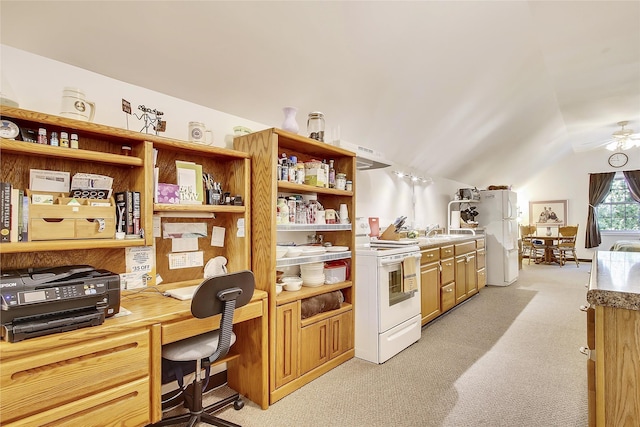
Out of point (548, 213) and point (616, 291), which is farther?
point (548, 213)

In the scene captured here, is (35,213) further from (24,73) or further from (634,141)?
(634,141)

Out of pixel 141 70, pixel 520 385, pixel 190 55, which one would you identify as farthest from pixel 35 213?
pixel 520 385

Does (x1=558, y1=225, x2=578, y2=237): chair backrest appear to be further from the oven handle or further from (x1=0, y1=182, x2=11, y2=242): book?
(x1=0, y1=182, x2=11, y2=242): book

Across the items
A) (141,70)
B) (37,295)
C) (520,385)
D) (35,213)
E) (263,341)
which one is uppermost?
(141,70)

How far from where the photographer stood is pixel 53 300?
1.30 m

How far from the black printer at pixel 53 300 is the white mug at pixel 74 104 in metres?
0.74

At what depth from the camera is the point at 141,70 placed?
74.0 inches

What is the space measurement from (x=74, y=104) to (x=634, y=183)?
34.9 feet

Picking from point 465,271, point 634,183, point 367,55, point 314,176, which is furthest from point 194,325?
point 634,183

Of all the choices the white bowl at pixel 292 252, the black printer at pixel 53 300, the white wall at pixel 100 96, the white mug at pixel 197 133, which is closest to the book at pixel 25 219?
the black printer at pixel 53 300

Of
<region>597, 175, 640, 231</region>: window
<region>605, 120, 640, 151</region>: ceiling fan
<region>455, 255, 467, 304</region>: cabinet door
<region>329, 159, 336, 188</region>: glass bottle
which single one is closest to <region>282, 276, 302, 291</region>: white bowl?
<region>329, 159, 336, 188</region>: glass bottle

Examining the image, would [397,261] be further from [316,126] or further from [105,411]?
[105,411]

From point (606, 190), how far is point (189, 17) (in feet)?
33.1

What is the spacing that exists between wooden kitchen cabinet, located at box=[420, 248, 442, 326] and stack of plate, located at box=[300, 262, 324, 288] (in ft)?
4.23
